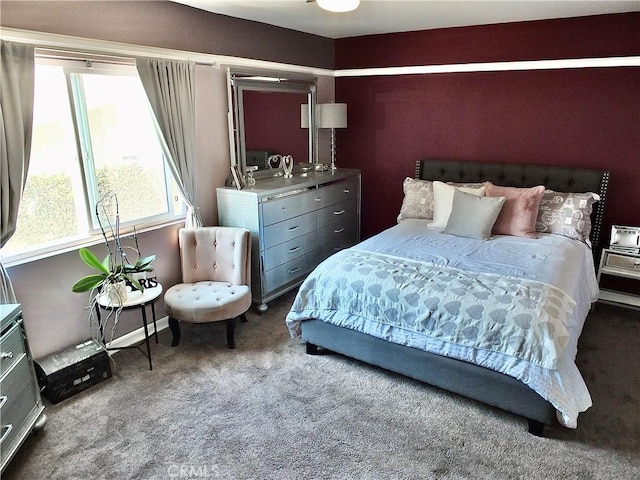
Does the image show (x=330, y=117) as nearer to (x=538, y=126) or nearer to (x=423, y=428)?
(x=538, y=126)

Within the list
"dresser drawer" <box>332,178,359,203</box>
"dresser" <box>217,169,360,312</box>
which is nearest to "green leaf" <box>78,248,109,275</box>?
"dresser" <box>217,169,360,312</box>

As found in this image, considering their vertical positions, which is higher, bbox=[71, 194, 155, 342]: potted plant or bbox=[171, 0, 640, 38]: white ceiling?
bbox=[171, 0, 640, 38]: white ceiling

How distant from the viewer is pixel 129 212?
10.4ft

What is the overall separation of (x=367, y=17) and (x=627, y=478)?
140 inches

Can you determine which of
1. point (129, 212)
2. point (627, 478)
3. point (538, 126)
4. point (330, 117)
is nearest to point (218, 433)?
point (129, 212)

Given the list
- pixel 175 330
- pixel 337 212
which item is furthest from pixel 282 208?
pixel 175 330

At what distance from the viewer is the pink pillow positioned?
343cm

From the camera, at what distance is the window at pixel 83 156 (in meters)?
2.60

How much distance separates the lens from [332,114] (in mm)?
4445

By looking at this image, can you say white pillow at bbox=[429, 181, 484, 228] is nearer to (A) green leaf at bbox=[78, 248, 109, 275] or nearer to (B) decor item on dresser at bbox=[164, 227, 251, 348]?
(B) decor item on dresser at bbox=[164, 227, 251, 348]

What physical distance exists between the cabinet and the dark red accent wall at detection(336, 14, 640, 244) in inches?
142

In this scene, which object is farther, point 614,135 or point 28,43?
point 614,135

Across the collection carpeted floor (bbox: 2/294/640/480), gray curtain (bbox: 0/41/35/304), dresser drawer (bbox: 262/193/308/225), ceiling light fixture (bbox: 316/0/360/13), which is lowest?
carpeted floor (bbox: 2/294/640/480)

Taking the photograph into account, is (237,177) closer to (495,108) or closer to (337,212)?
(337,212)
